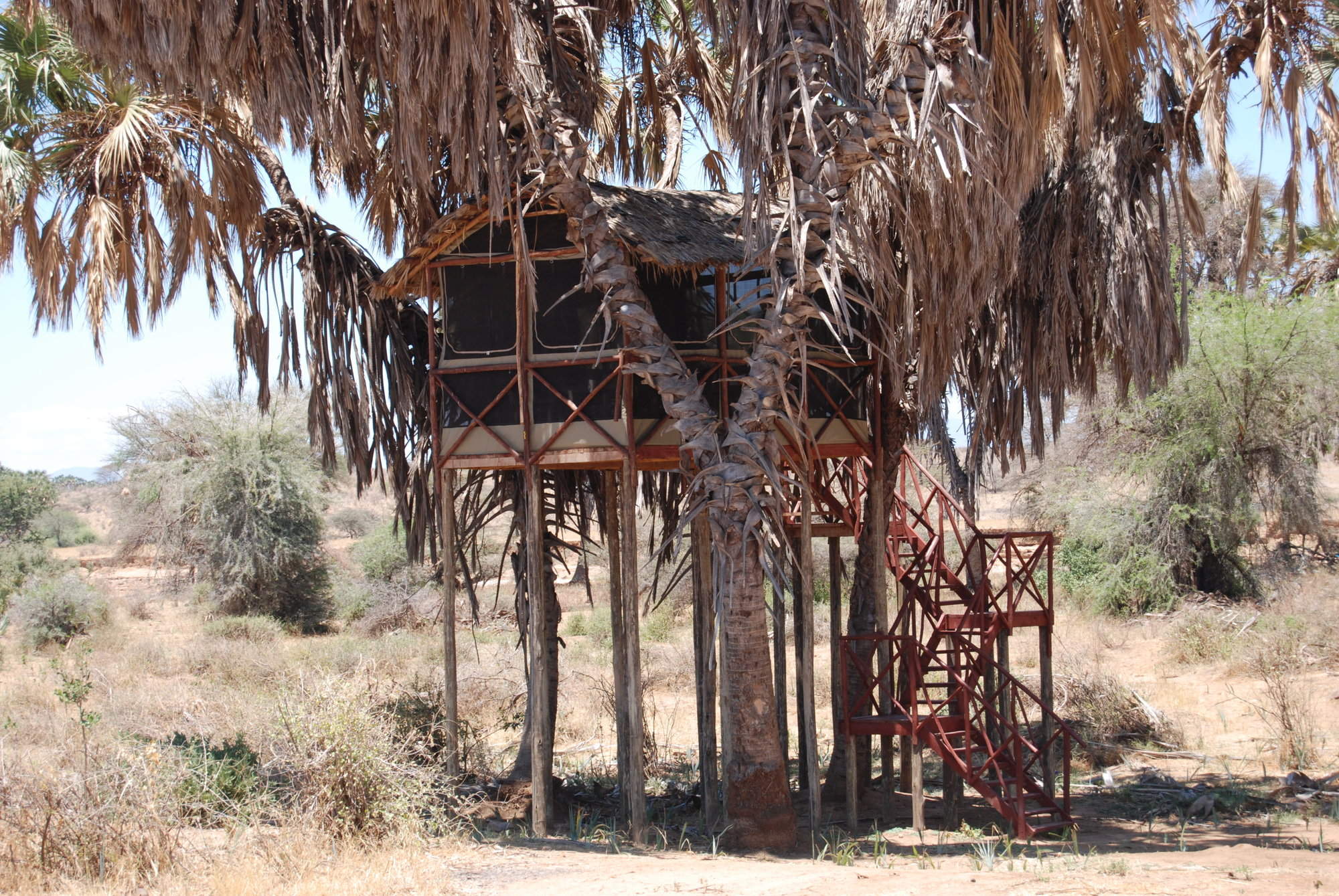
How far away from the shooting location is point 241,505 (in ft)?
87.2

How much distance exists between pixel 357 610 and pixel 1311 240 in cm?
2436

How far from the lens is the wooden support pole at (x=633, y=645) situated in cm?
1058

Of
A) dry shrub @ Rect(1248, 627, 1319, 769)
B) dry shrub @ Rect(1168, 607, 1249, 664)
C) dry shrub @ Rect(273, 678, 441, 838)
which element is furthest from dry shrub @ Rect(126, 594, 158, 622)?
dry shrub @ Rect(1248, 627, 1319, 769)

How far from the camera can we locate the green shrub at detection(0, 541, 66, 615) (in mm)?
27547

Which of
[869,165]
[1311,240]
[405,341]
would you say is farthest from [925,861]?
[1311,240]

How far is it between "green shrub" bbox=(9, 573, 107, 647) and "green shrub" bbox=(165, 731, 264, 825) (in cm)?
1360

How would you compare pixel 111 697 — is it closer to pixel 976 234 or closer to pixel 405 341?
pixel 405 341

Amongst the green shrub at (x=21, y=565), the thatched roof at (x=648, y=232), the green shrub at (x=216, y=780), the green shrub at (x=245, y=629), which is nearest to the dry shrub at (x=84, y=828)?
the green shrub at (x=216, y=780)

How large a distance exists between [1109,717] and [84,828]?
13.0 metres

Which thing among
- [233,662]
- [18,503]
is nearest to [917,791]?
[233,662]

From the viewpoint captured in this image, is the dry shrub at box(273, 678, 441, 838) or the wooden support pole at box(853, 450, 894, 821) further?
the wooden support pole at box(853, 450, 894, 821)

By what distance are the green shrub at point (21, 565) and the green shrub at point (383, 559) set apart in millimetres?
7813

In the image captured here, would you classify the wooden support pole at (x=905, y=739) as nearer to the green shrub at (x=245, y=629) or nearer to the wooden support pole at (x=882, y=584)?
the wooden support pole at (x=882, y=584)

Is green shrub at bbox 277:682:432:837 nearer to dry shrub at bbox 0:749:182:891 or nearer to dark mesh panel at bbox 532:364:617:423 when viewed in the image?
dry shrub at bbox 0:749:182:891
